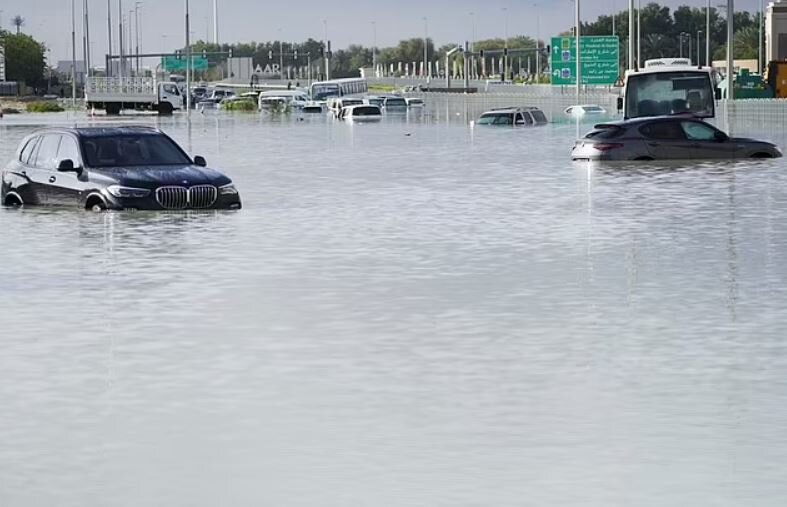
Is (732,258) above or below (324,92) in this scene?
below

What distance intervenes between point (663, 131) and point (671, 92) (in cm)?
A: 1414

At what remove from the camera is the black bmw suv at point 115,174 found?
87.1ft

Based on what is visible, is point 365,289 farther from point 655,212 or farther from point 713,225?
point 655,212

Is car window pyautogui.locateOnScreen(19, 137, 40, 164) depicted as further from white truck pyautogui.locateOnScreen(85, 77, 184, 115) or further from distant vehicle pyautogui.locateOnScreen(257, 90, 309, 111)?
distant vehicle pyautogui.locateOnScreen(257, 90, 309, 111)

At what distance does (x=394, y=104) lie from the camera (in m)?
127

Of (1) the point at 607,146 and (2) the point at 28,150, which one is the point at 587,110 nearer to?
(1) the point at 607,146

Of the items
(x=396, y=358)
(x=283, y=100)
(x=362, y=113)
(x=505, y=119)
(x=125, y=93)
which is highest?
(x=125, y=93)

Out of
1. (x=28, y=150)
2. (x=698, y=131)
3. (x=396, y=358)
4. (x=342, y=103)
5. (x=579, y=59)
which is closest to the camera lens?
(x=396, y=358)

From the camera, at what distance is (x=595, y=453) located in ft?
30.8

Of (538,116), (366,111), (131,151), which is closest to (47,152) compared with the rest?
(131,151)

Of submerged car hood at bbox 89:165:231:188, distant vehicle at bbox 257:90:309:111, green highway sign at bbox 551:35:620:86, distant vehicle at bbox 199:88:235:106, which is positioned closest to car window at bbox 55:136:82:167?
submerged car hood at bbox 89:165:231:188

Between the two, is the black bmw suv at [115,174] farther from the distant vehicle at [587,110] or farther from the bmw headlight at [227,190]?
the distant vehicle at [587,110]

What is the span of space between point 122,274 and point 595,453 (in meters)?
10.3

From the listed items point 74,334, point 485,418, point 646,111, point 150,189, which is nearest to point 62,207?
point 150,189
